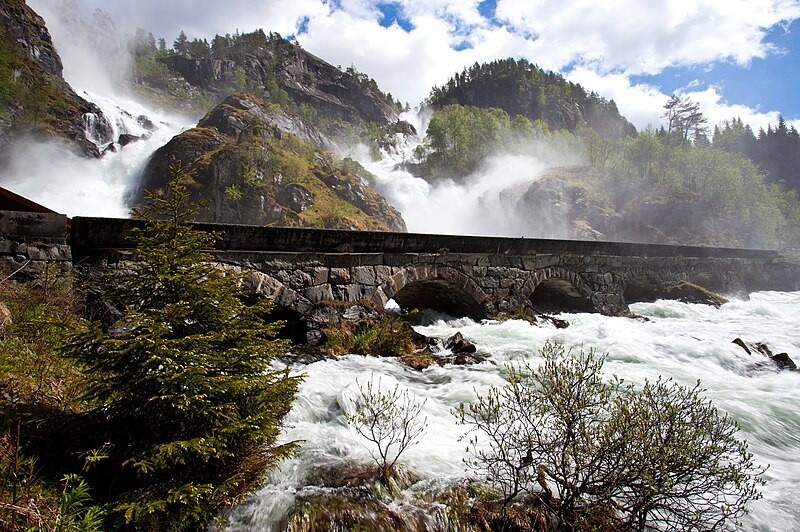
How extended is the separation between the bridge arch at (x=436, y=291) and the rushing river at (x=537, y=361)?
52 centimetres

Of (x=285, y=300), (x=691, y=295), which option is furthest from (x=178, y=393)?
(x=691, y=295)

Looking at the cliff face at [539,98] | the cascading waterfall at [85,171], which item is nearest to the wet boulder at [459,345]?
the cascading waterfall at [85,171]

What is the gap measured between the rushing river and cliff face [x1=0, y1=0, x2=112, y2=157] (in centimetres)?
4205

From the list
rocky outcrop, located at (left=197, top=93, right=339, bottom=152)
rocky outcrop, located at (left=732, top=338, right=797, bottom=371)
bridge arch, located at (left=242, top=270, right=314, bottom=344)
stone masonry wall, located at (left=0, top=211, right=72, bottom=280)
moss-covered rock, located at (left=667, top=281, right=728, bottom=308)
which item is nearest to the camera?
stone masonry wall, located at (left=0, top=211, right=72, bottom=280)

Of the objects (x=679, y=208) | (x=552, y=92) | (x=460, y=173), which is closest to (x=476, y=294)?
(x=679, y=208)

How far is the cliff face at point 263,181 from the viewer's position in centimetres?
3106

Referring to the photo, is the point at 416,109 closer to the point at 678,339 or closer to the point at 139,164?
the point at 139,164

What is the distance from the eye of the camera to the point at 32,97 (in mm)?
35844

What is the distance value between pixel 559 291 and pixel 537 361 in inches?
285

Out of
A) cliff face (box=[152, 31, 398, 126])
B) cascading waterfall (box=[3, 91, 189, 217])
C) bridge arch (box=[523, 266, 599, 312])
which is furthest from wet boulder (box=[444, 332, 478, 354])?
cliff face (box=[152, 31, 398, 126])

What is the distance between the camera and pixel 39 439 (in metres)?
2.98

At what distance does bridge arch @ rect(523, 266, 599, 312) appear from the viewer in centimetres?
1216

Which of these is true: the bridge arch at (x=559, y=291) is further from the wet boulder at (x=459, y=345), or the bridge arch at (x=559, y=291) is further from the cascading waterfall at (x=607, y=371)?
the wet boulder at (x=459, y=345)

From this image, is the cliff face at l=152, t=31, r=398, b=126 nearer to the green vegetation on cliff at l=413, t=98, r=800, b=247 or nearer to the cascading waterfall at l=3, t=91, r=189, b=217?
the cascading waterfall at l=3, t=91, r=189, b=217
